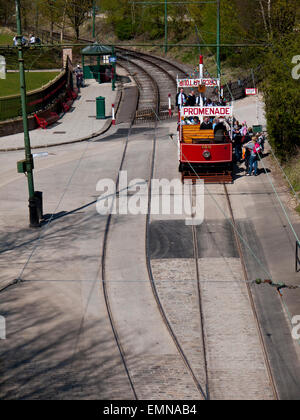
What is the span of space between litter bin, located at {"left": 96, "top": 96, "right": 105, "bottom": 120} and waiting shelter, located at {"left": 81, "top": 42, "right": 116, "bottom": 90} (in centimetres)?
915

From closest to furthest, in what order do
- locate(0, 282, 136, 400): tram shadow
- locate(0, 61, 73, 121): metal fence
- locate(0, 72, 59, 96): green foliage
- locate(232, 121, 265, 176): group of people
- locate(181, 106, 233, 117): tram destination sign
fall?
locate(0, 282, 136, 400): tram shadow → locate(232, 121, 265, 176): group of people → locate(181, 106, 233, 117): tram destination sign → locate(0, 61, 73, 121): metal fence → locate(0, 72, 59, 96): green foliage

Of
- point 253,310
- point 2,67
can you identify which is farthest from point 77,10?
point 253,310

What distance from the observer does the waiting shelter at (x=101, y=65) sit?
157ft

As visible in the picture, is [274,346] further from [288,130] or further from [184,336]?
[288,130]

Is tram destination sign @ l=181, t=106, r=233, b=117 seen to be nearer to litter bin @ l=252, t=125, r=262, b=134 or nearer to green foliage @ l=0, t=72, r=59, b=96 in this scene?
litter bin @ l=252, t=125, r=262, b=134

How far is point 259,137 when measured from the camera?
27859 millimetres

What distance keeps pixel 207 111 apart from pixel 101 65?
2325 cm

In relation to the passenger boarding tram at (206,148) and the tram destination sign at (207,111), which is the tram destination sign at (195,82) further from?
the passenger boarding tram at (206,148)

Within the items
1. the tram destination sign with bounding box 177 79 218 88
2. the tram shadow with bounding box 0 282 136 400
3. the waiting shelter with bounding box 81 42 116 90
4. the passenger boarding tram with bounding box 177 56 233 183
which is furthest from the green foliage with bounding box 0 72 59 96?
the tram shadow with bounding box 0 282 136 400

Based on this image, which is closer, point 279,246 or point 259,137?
point 279,246

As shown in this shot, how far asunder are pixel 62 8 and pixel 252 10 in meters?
21.9

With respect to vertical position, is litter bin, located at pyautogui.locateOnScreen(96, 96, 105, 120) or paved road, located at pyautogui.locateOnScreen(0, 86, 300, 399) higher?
litter bin, located at pyautogui.locateOnScreen(96, 96, 105, 120)

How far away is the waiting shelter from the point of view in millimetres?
47725

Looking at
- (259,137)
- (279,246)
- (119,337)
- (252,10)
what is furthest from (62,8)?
(119,337)
